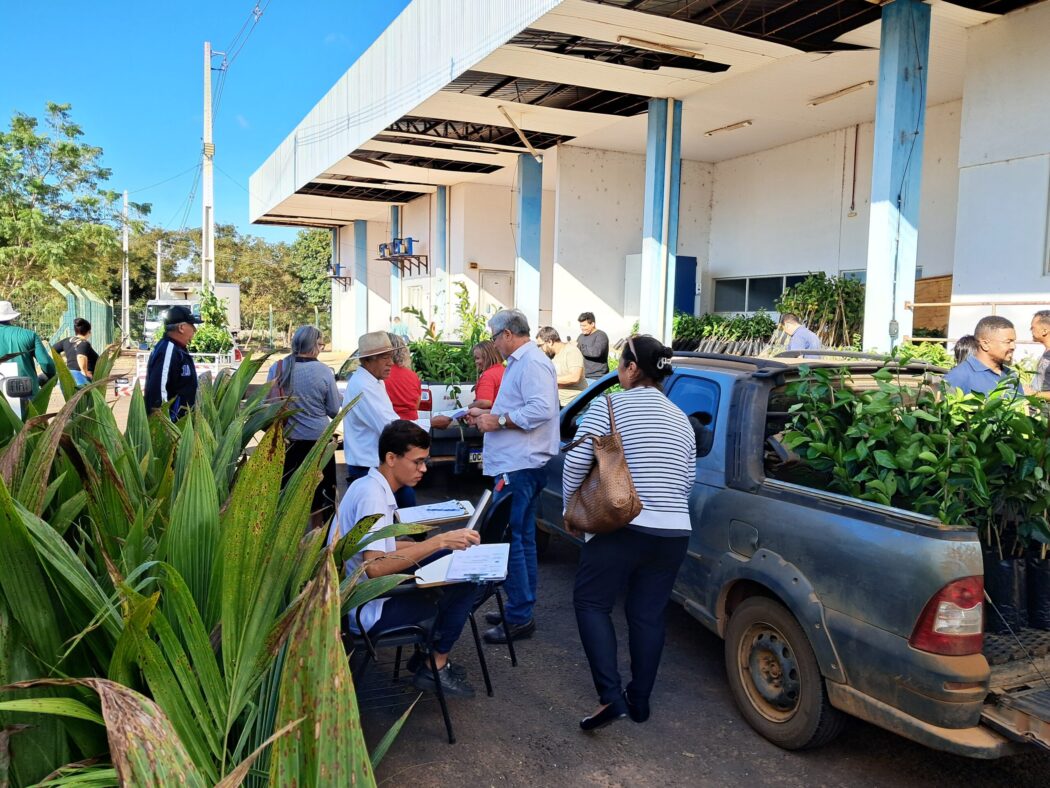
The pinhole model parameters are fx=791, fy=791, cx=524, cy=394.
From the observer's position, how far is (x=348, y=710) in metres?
1.45

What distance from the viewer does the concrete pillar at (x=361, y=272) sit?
95.9ft

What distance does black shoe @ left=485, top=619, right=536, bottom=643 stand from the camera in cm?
469

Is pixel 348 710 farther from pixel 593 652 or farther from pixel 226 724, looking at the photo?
pixel 593 652

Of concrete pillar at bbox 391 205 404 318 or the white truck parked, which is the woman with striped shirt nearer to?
concrete pillar at bbox 391 205 404 318

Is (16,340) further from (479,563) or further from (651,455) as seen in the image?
(651,455)

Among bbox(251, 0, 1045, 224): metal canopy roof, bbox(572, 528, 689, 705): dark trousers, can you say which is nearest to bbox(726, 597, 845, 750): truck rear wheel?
bbox(572, 528, 689, 705): dark trousers

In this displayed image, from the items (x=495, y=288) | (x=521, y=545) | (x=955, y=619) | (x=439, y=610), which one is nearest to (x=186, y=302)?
(x=495, y=288)

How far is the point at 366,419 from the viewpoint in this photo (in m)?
5.15

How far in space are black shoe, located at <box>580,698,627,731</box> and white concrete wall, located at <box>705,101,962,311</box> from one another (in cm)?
1131

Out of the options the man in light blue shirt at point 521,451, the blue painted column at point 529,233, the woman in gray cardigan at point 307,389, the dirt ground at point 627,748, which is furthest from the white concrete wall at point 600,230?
the dirt ground at point 627,748

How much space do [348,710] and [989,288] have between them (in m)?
9.94

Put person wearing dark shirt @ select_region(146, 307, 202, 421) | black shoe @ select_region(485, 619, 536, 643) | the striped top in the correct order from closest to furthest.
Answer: the striped top
black shoe @ select_region(485, 619, 536, 643)
person wearing dark shirt @ select_region(146, 307, 202, 421)

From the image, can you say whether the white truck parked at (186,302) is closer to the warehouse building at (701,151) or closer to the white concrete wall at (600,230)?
the warehouse building at (701,151)

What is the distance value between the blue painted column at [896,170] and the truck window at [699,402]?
18.7ft
